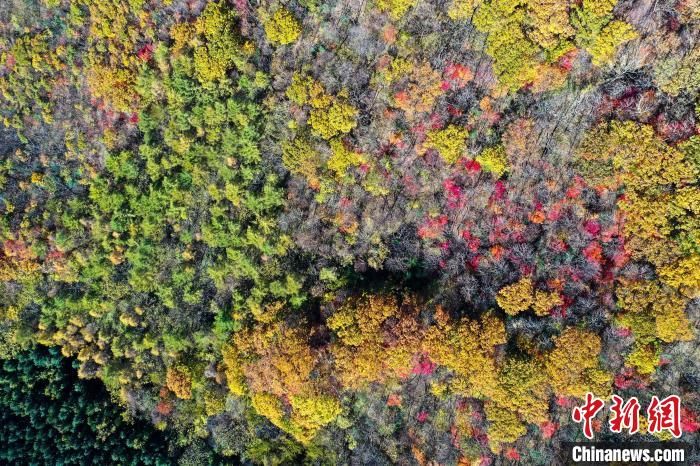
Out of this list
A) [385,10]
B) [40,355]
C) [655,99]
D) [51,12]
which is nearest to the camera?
[655,99]

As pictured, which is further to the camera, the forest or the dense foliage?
the dense foliage

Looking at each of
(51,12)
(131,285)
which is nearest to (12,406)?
(131,285)

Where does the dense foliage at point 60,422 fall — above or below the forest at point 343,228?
below

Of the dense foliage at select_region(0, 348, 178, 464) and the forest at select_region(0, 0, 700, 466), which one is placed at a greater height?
the forest at select_region(0, 0, 700, 466)

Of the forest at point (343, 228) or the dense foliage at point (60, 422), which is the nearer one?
the forest at point (343, 228)

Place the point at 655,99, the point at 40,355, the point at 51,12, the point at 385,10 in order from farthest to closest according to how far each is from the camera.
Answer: the point at 40,355 → the point at 51,12 → the point at 385,10 → the point at 655,99

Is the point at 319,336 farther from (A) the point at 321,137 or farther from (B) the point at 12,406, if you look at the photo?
(B) the point at 12,406

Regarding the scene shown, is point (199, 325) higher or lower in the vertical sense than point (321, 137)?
lower

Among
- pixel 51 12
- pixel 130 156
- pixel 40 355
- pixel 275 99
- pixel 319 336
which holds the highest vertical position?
pixel 51 12
